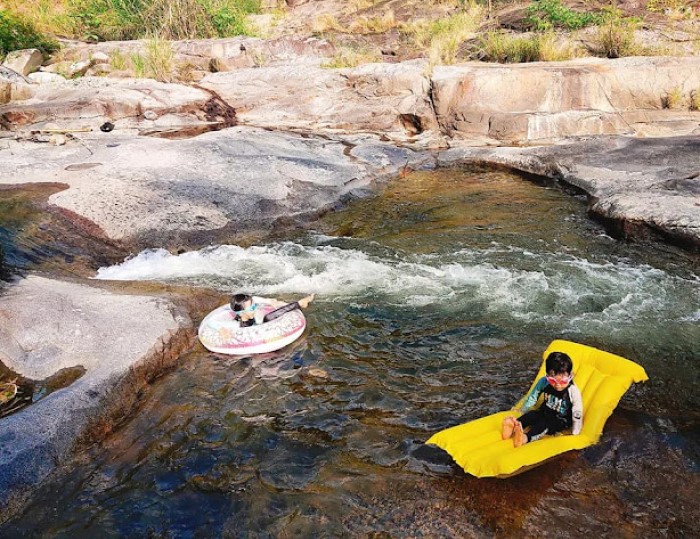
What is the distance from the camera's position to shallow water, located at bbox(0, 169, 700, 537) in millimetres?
2941

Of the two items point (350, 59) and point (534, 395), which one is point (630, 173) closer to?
point (534, 395)

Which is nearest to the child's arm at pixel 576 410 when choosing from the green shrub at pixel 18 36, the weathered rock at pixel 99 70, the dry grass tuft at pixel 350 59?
the dry grass tuft at pixel 350 59

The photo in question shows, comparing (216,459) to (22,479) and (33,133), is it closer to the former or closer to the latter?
(22,479)

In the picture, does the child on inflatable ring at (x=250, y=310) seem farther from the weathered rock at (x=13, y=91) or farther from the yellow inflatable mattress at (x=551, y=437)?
the weathered rock at (x=13, y=91)

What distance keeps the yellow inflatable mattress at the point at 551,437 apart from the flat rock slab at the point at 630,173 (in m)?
2.98

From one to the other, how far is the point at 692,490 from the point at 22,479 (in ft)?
11.9

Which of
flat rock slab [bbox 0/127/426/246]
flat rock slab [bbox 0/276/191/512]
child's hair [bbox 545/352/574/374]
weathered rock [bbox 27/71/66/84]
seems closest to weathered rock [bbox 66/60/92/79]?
weathered rock [bbox 27/71/66/84]

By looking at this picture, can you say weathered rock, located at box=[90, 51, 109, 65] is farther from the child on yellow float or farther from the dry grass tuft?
the child on yellow float

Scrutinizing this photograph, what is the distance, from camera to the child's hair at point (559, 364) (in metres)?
3.38

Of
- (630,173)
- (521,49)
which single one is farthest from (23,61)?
(630,173)

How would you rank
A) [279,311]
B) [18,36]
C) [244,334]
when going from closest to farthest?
[244,334], [279,311], [18,36]

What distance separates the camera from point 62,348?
163 inches

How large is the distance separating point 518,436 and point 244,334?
2.24 m

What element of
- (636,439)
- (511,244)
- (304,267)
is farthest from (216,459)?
(511,244)
